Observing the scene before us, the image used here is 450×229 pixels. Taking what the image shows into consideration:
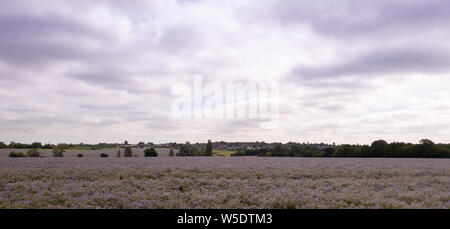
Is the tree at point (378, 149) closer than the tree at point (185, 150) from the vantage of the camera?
Yes

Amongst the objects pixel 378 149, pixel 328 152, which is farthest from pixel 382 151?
pixel 328 152

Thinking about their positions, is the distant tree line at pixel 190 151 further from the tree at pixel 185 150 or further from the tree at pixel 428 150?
the tree at pixel 428 150

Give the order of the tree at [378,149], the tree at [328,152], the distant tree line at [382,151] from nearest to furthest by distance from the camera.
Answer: the distant tree line at [382,151] < the tree at [378,149] < the tree at [328,152]

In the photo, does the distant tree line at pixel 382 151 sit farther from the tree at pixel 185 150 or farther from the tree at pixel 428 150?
the tree at pixel 185 150

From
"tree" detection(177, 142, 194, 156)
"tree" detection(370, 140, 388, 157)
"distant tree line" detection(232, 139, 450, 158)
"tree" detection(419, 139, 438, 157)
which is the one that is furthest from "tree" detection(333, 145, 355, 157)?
"tree" detection(177, 142, 194, 156)

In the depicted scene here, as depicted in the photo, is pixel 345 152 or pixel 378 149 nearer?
pixel 378 149

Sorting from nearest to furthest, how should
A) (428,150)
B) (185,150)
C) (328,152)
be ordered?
(428,150), (328,152), (185,150)

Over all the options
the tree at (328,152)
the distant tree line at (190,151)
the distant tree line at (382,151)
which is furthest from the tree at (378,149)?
the distant tree line at (190,151)

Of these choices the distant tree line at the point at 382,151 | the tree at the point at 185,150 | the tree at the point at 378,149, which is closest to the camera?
the distant tree line at the point at 382,151

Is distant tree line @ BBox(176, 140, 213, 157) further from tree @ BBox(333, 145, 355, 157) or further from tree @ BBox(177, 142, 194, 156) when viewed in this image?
tree @ BBox(333, 145, 355, 157)

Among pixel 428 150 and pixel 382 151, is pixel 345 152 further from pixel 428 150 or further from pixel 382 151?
pixel 428 150

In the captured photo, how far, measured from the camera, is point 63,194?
28.5 feet
